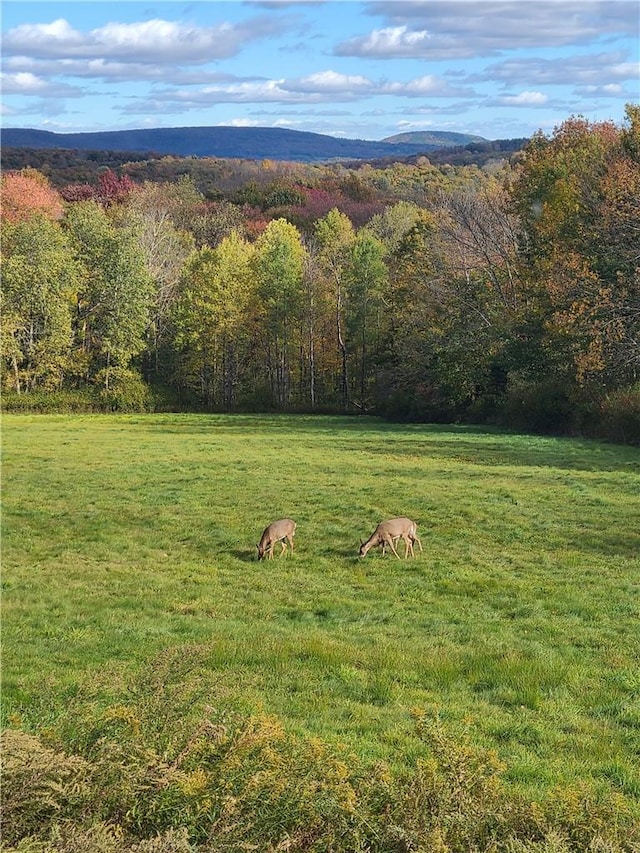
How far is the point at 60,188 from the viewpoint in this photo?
97.6 m

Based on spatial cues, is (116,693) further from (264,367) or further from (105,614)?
(264,367)

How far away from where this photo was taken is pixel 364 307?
6128cm

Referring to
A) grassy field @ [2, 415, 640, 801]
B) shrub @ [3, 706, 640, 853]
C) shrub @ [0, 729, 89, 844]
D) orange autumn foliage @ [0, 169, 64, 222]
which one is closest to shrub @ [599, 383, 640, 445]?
grassy field @ [2, 415, 640, 801]

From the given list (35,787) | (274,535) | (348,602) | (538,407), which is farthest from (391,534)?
(538,407)

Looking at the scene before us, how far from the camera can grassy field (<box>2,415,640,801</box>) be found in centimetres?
776

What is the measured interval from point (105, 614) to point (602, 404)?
95.6 feet

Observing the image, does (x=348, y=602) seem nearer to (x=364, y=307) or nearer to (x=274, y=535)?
(x=274, y=535)

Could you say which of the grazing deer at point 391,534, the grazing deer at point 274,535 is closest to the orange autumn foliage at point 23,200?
the grazing deer at point 274,535

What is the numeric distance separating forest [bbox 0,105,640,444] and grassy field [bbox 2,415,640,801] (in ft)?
40.9

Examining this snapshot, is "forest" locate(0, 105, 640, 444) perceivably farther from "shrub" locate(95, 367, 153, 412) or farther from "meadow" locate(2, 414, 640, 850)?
"meadow" locate(2, 414, 640, 850)

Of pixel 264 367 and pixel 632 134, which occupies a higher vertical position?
pixel 632 134

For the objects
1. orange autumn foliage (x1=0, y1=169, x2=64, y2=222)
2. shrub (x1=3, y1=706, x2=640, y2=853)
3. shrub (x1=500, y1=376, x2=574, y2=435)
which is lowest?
shrub (x1=500, y1=376, x2=574, y2=435)

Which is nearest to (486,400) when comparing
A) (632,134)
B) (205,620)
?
(632,134)

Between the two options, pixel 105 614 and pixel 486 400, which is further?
pixel 486 400
